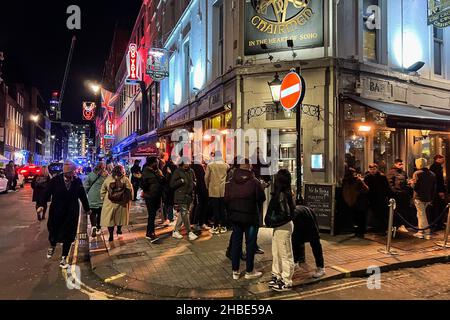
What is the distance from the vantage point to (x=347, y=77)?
9.68 metres

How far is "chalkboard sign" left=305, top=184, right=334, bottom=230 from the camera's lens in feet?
28.2

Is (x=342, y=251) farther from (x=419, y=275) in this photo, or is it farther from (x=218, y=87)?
(x=218, y=87)

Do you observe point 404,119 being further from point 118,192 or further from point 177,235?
point 118,192

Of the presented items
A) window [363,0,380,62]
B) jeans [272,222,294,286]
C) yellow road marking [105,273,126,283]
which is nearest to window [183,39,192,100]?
window [363,0,380,62]

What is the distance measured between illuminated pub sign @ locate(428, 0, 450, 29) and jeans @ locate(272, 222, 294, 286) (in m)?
9.30

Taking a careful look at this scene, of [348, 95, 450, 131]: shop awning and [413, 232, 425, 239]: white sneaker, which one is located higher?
[348, 95, 450, 131]: shop awning

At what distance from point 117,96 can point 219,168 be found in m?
37.1

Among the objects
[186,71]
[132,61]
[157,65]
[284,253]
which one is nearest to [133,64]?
[132,61]

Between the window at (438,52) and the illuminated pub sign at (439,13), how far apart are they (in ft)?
4.95

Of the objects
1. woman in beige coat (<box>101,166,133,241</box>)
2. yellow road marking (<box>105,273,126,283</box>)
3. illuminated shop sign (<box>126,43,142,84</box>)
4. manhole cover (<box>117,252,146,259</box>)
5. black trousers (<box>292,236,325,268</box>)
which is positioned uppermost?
illuminated shop sign (<box>126,43,142,84</box>)

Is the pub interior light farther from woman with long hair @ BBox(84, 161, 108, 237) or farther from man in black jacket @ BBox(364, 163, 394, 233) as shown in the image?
woman with long hair @ BBox(84, 161, 108, 237)

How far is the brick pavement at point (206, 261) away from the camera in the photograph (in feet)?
17.5
